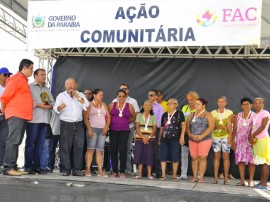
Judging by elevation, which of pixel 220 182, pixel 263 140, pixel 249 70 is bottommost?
pixel 220 182

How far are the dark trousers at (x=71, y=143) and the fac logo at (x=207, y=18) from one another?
2.72 meters

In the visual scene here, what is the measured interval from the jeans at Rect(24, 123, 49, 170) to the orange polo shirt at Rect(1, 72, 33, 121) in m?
0.32

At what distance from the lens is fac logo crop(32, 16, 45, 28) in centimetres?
770

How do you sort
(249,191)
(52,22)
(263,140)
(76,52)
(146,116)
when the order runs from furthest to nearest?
(76,52) → (52,22) → (146,116) → (263,140) → (249,191)

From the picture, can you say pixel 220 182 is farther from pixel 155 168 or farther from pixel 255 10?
pixel 255 10

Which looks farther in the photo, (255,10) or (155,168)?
(155,168)

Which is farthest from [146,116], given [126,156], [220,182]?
[220,182]

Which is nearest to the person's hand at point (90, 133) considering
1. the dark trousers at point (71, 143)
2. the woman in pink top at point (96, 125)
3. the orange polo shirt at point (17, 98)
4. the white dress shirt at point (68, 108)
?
the woman in pink top at point (96, 125)

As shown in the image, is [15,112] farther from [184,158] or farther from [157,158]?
[184,158]

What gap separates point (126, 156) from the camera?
701 centimetres

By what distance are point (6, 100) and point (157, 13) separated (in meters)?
3.01

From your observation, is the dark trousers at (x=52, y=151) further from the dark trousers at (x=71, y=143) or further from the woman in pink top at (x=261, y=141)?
the woman in pink top at (x=261, y=141)

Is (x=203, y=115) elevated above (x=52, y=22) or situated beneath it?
situated beneath

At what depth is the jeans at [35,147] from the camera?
254 inches
